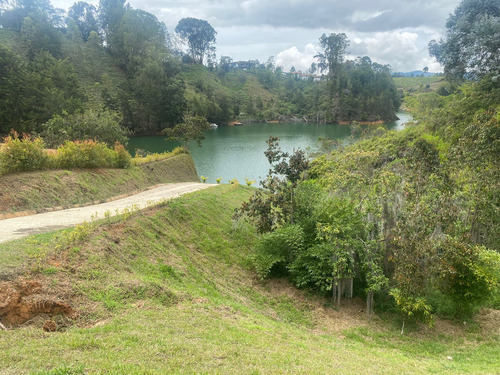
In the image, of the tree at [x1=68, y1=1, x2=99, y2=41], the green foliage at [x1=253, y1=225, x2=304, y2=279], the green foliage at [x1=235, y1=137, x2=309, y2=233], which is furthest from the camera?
the tree at [x1=68, y1=1, x2=99, y2=41]

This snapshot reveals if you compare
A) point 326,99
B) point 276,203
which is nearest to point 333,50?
point 326,99

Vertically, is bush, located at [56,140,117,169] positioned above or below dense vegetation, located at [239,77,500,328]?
above

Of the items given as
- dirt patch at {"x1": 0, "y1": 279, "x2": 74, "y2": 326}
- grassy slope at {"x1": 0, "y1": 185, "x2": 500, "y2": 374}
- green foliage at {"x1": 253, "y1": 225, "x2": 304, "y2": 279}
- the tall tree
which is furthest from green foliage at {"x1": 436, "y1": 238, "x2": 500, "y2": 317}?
the tall tree

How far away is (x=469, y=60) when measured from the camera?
2281 cm

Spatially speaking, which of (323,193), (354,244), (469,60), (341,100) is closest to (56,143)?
(323,193)

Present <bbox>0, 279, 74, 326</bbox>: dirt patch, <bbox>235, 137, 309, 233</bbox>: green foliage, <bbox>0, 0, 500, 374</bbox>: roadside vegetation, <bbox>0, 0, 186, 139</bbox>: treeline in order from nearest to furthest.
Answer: <bbox>0, 0, 500, 374</bbox>: roadside vegetation, <bbox>0, 279, 74, 326</bbox>: dirt patch, <bbox>235, 137, 309, 233</bbox>: green foliage, <bbox>0, 0, 186, 139</bbox>: treeline

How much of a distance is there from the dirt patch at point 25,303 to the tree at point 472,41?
25.8m

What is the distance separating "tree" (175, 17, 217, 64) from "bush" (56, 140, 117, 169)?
295 feet

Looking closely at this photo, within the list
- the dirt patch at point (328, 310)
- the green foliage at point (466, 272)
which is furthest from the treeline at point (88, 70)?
the green foliage at point (466, 272)

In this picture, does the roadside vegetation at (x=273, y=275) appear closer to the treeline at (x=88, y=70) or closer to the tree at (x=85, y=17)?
the treeline at (x=88, y=70)

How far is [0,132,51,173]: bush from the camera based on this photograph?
39.9 feet

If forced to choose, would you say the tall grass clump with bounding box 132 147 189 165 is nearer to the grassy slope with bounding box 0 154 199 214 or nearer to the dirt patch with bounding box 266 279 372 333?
the grassy slope with bounding box 0 154 199 214

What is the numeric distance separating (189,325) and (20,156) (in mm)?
10884

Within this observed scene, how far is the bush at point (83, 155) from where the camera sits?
14752mm
